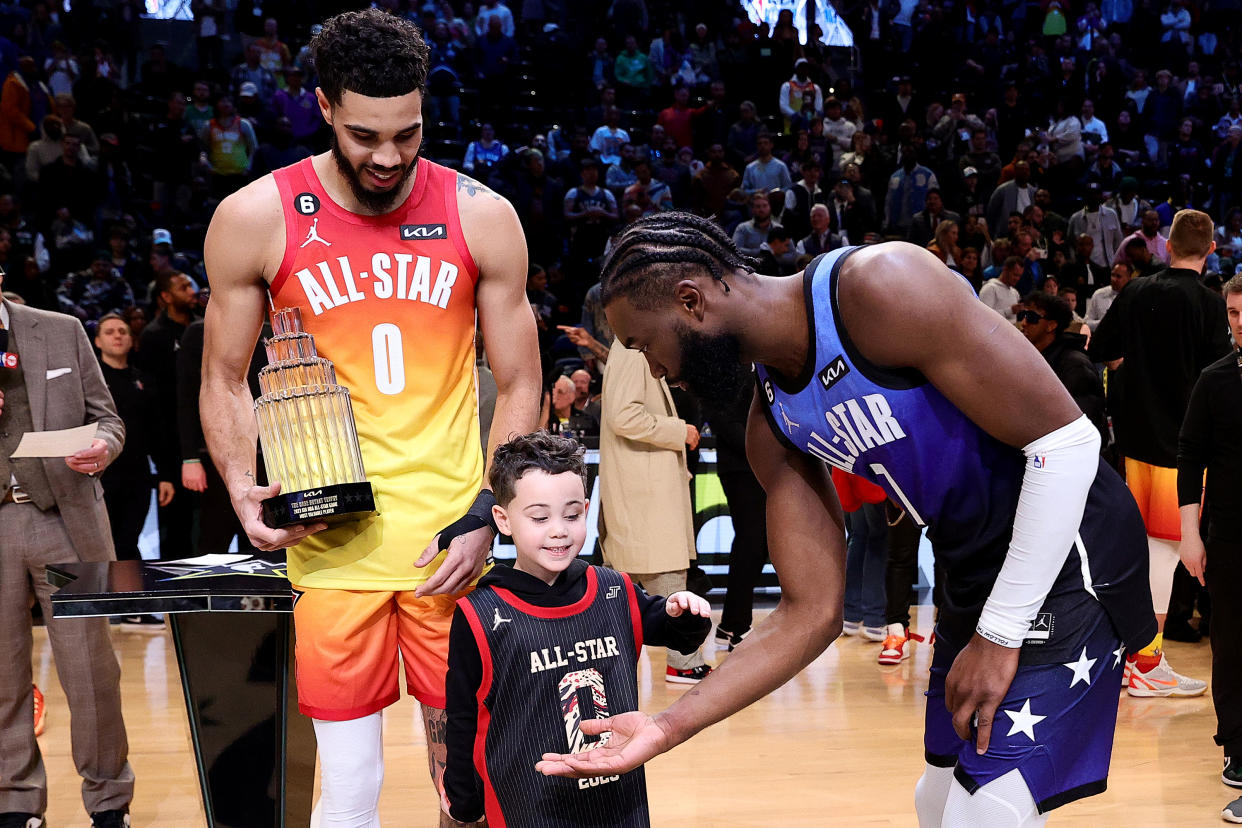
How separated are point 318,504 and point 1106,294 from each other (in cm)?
867

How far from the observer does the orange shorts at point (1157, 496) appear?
5.54 meters

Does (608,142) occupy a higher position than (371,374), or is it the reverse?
(608,142)

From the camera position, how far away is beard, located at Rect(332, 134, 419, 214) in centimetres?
253

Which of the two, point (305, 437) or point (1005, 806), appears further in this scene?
point (305, 437)

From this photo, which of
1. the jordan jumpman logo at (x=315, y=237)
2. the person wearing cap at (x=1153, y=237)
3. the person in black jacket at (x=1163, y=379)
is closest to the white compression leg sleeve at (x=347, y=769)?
the jordan jumpman logo at (x=315, y=237)

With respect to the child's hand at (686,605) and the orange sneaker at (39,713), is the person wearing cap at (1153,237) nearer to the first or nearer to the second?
the orange sneaker at (39,713)

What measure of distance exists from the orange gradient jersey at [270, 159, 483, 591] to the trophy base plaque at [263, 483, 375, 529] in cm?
13

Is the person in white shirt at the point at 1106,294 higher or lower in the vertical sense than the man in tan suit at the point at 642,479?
higher

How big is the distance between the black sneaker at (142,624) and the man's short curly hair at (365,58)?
5.16 meters

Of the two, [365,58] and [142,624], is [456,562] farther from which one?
[142,624]

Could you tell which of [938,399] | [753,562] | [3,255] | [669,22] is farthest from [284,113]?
[938,399]

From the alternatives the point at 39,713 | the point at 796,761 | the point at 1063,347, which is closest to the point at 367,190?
the point at 796,761

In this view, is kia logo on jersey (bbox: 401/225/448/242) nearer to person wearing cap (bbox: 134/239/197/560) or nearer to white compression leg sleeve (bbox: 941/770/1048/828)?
white compression leg sleeve (bbox: 941/770/1048/828)

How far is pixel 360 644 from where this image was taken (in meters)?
2.55
